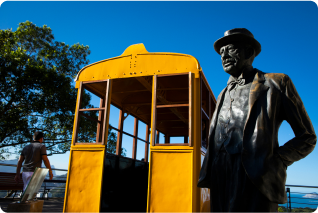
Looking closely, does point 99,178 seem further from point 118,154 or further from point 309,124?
point 309,124

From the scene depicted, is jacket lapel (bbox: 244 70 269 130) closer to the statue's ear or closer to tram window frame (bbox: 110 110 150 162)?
the statue's ear

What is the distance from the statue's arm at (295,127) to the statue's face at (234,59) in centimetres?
32

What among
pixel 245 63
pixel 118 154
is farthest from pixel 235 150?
pixel 118 154

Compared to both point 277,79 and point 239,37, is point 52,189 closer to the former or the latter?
point 239,37

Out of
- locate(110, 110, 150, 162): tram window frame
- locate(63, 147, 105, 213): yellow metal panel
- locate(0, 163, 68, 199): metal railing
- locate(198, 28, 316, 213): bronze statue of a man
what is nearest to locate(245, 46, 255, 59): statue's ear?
locate(198, 28, 316, 213): bronze statue of a man

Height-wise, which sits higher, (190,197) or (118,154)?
(118,154)

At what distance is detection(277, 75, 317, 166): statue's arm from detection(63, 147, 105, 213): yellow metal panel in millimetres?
4459

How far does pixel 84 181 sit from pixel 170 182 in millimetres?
1906

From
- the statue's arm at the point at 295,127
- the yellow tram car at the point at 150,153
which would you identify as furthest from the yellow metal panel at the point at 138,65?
the statue's arm at the point at 295,127

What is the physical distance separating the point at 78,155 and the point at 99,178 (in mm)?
751

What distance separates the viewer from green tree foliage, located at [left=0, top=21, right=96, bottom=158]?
12.1m

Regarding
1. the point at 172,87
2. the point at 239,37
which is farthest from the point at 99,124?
the point at 239,37

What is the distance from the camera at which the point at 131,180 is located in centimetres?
775

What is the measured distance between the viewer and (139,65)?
586 centimetres
